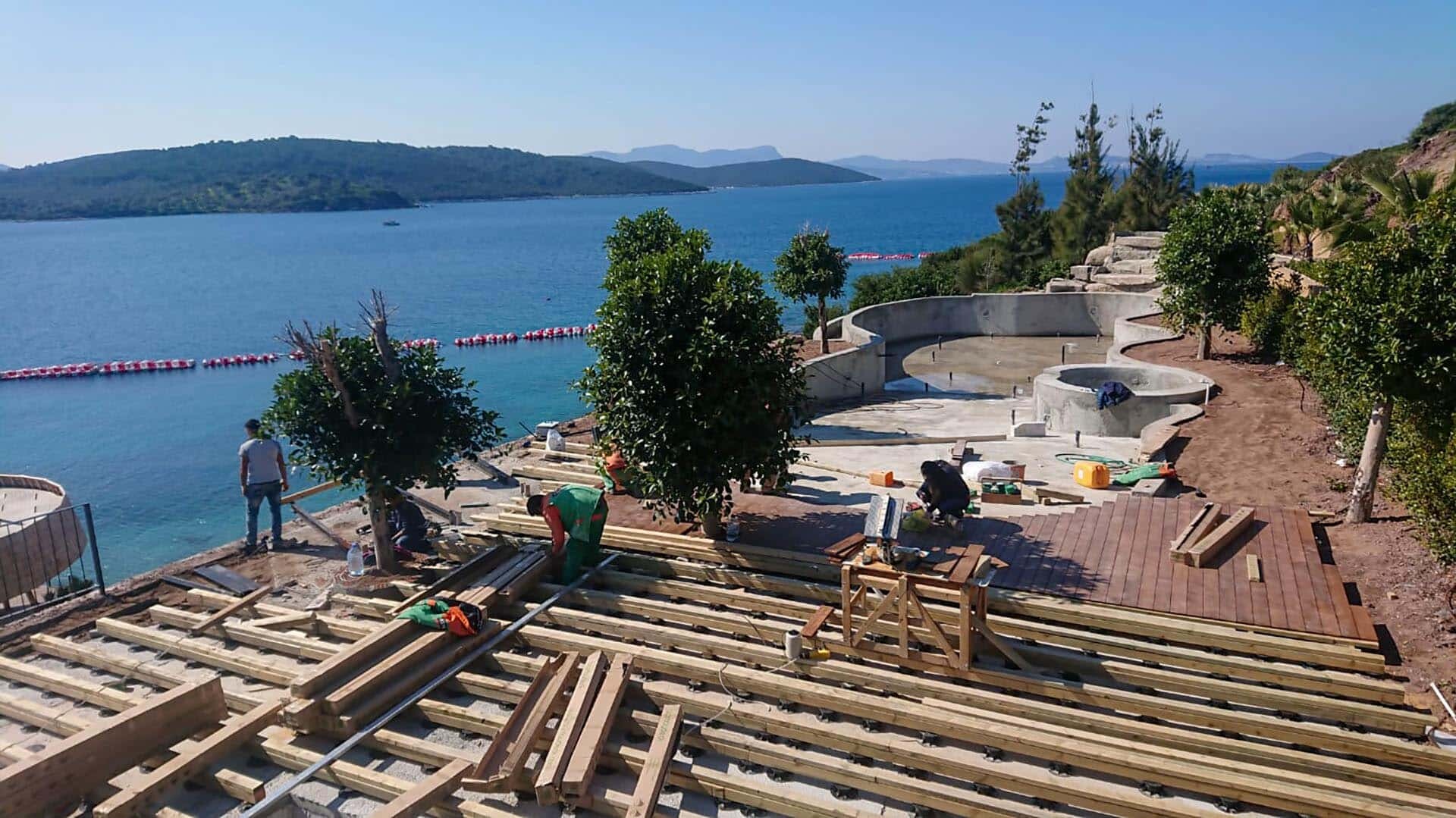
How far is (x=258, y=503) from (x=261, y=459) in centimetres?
75

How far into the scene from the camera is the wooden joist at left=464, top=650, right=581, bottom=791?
7508mm

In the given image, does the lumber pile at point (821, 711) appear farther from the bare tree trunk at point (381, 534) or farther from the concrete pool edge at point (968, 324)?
the concrete pool edge at point (968, 324)

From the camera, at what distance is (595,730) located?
7.95 m

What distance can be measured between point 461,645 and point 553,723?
5.55ft

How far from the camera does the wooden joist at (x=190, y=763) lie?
7.43m

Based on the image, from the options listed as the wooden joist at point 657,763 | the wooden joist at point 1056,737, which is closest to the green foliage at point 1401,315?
the wooden joist at point 1056,737

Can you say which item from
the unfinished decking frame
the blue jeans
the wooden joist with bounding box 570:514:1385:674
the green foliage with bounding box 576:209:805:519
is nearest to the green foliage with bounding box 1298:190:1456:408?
the wooden joist with bounding box 570:514:1385:674

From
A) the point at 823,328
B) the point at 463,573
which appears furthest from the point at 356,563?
the point at 823,328

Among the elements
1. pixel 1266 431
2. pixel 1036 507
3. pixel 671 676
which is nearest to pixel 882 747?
pixel 671 676

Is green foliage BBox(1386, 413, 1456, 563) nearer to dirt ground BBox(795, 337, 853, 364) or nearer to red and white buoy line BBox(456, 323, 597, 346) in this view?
dirt ground BBox(795, 337, 853, 364)

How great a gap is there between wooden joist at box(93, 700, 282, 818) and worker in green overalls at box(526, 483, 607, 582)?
11.2 feet

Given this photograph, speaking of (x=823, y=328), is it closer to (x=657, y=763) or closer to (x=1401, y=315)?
(x=1401, y=315)

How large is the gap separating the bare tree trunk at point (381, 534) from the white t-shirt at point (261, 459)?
264cm

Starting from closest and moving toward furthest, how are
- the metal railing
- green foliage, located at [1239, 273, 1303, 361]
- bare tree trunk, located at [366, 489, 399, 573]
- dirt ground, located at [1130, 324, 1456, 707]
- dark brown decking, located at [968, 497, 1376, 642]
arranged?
dirt ground, located at [1130, 324, 1456, 707] < dark brown decking, located at [968, 497, 1376, 642] < bare tree trunk, located at [366, 489, 399, 573] < the metal railing < green foliage, located at [1239, 273, 1303, 361]
